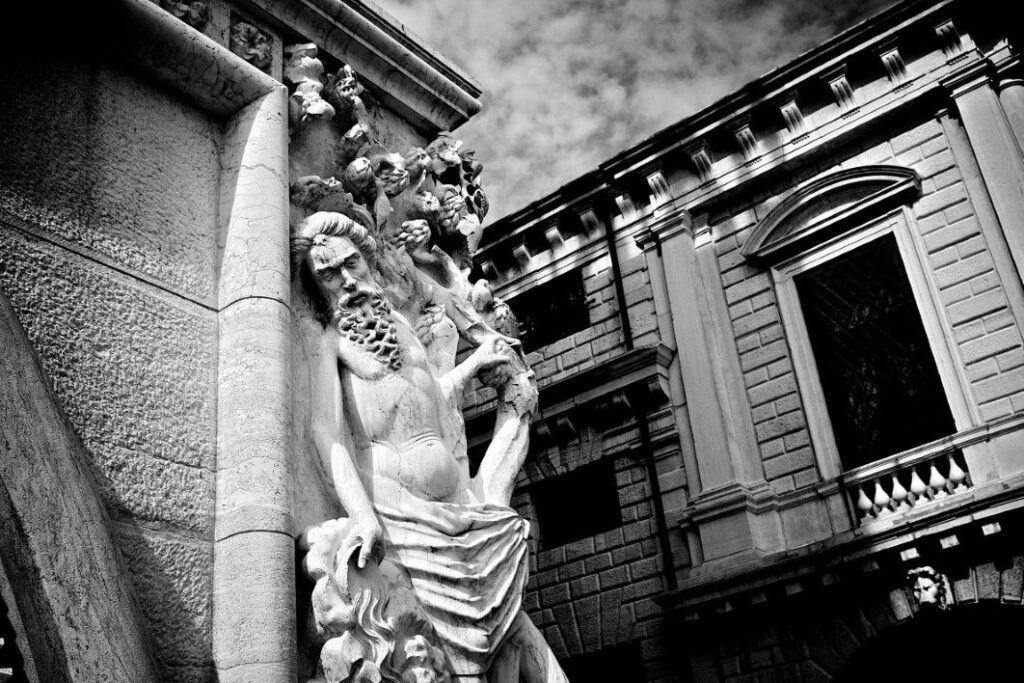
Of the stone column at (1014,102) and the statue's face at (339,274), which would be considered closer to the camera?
the statue's face at (339,274)

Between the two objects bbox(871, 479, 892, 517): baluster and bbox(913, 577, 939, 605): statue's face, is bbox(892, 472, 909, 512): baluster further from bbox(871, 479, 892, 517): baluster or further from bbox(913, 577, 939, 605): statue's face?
bbox(913, 577, 939, 605): statue's face

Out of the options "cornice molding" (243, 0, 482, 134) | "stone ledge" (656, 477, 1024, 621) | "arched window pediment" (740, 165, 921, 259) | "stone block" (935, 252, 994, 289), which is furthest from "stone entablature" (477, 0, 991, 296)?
"cornice molding" (243, 0, 482, 134)

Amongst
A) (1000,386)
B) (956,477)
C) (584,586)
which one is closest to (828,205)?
(1000,386)

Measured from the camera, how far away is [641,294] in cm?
2039

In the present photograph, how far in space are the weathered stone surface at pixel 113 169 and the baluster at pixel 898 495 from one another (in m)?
13.3

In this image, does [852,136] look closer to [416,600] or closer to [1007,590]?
[1007,590]

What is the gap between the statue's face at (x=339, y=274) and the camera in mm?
4363

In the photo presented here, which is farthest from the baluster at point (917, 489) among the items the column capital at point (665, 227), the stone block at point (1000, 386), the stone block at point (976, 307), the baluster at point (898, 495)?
the column capital at point (665, 227)

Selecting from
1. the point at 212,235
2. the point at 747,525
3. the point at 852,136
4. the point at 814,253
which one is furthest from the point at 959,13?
the point at 212,235

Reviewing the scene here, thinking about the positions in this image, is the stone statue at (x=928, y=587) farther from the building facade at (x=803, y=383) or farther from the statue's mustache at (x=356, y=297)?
the statue's mustache at (x=356, y=297)

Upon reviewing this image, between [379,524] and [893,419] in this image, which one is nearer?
[379,524]

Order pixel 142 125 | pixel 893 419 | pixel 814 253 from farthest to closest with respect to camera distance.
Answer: pixel 814 253
pixel 893 419
pixel 142 125

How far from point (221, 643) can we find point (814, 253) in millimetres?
16140

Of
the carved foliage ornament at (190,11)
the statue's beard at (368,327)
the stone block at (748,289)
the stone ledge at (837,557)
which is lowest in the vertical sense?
the statue's beard at (368,327)
